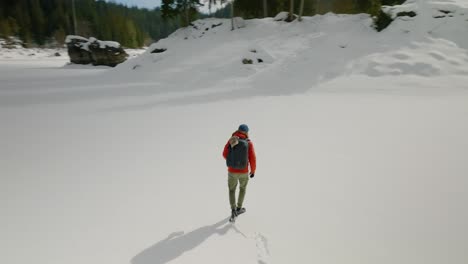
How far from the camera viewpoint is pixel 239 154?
16.7 ft

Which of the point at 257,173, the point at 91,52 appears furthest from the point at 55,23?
the point at 257,173

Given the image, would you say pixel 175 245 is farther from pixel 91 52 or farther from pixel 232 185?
pixel 91 52

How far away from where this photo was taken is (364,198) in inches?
226

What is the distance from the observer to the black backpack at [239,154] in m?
5.09

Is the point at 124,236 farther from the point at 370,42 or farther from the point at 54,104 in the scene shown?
the point at 370,42

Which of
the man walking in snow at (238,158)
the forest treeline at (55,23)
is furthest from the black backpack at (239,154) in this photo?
the forest treeline at (55,23)

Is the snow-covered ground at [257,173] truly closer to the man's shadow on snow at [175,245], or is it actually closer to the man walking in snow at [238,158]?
the man's shadow on snow at [175,245]

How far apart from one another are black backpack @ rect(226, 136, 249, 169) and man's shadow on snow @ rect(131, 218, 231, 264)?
113 cm

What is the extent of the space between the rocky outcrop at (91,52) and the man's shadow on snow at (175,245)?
38.0m

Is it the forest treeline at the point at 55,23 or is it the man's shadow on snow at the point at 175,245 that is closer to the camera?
the man's shadow on snow at the point at 175,245

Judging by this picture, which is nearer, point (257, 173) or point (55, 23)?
point (257, 173)

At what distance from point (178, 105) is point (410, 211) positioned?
11429mm

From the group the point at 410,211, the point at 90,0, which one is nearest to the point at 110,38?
the point at 90,0

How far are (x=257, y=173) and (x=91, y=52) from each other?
3717 cm
